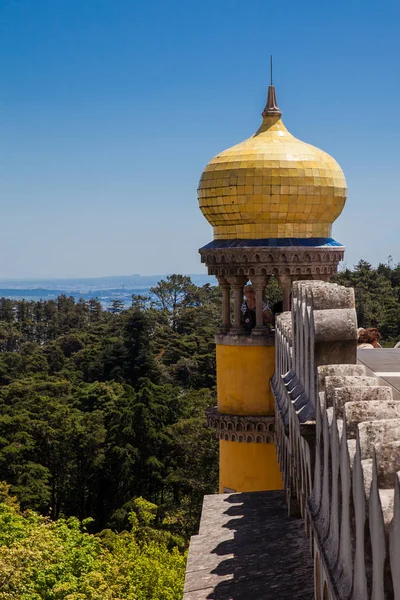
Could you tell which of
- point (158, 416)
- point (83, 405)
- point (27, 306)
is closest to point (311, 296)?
point (158, 416)

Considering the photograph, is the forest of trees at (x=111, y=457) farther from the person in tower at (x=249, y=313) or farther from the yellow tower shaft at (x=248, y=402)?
the person in tower at (x=249, y=313)

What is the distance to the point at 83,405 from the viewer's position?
200ft

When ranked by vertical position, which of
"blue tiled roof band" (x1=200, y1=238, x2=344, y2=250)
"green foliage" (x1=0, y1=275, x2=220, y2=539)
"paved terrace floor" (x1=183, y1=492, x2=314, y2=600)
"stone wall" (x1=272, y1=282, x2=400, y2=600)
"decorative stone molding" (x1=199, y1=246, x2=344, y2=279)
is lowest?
"green foliage" (x1=0, y1=275, x2=220, y2=539)

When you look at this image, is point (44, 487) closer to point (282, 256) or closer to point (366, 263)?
point (282, 256)

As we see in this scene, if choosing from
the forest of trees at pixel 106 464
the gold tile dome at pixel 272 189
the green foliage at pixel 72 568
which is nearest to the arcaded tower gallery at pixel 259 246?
the gold tile dome at pixel 272 189

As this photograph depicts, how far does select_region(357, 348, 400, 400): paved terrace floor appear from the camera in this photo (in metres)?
9.65

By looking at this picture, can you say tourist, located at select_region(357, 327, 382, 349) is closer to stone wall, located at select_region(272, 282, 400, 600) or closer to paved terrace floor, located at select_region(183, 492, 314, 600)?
paved terrace floor, located at select_region(183, 492, 314, 600)

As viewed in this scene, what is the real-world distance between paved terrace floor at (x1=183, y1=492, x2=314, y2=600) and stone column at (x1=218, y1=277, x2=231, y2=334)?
16.5 ft

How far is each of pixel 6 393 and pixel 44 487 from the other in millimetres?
18204

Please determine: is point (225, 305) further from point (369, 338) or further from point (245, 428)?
point (369, 338)

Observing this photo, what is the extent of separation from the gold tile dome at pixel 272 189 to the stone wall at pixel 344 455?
6.12 meters

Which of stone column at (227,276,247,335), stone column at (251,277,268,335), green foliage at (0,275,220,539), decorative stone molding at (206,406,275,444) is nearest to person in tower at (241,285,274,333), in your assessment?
stone column at (227,276,247,335)

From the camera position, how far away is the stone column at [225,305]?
16.9 m

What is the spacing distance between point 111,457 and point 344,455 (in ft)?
146
